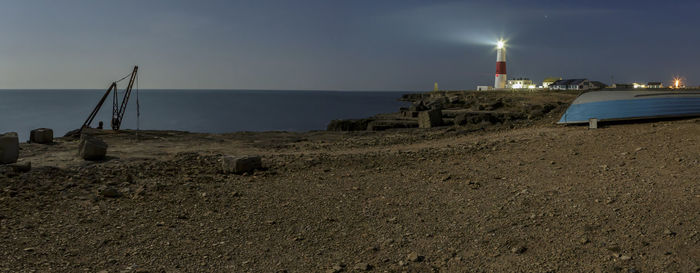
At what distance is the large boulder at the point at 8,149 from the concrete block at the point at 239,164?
6.07 meters

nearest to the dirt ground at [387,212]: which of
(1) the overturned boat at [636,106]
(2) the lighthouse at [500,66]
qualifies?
(1) the overturned boat at [636,106]

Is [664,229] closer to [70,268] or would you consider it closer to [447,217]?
[447,217]

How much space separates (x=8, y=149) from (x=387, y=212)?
1073 centimetres

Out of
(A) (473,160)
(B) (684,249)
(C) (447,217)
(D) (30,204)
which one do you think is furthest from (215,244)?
(A) (473,160)

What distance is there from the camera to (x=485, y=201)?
751cm

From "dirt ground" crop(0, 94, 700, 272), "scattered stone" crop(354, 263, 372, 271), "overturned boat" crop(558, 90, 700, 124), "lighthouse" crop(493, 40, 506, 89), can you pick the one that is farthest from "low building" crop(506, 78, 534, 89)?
"scattered stone" crop(354, 263, 372, 271)

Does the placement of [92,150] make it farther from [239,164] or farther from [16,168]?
[239,164]

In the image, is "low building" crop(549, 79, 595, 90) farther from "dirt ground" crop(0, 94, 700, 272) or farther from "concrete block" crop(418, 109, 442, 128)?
"dirt ground" crop(0, 94, 700, 272)

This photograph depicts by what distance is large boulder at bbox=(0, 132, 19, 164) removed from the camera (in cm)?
1162

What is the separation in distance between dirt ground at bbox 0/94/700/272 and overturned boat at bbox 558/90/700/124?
1.18m

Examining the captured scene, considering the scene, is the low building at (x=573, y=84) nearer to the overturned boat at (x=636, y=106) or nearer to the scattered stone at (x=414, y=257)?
the overturned boat at (x=636, y=106)

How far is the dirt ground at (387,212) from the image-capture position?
543 centimetres

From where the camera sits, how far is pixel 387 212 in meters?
7.27

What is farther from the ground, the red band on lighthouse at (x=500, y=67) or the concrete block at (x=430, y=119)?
the red band on lighthouse at (x=500, y=67)
